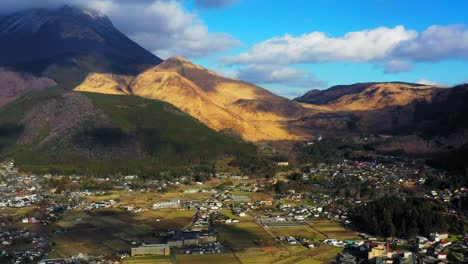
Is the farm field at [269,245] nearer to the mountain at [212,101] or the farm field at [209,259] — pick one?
the farm field at [209,259]

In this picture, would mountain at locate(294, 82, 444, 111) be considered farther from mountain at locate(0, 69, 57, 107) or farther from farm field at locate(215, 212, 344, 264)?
farm field at locate(215, 212, 344, 264)

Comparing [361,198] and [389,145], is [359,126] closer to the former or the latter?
[389,145]

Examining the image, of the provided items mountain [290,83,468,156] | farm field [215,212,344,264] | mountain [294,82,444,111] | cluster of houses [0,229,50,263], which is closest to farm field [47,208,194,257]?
cluster of houses [0,229,50,263]

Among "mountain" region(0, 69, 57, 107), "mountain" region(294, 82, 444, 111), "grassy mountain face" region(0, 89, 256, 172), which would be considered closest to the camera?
"grassy mountain face" region(0, 89, 256, 172)

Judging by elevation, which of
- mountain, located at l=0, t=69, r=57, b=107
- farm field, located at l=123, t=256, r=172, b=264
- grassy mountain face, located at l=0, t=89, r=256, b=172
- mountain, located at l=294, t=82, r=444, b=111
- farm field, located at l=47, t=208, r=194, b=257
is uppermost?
mountain, located at l=0, t=69, r=57, b=107

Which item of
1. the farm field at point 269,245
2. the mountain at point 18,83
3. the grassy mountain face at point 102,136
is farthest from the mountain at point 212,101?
the farm field at point 269,245

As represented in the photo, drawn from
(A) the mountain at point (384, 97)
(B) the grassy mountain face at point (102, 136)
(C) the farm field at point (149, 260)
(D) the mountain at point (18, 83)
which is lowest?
(C) the farm field at point (149, 260)
